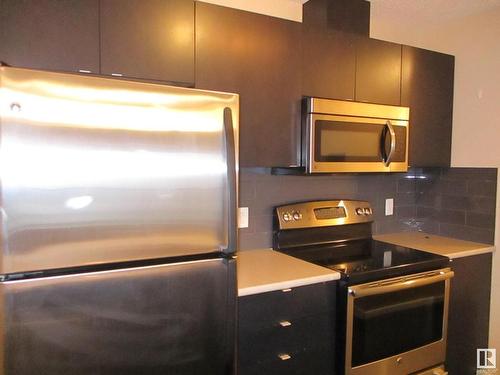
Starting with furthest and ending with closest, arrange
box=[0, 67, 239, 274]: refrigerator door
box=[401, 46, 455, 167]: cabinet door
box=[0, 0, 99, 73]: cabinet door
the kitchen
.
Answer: box=[401, 46, 455, 167]: cabinet door, the kitchen, box=[0, 0, 99, 73]: cabinet door, box=[0, 67, 239, 274]: refrigerator door

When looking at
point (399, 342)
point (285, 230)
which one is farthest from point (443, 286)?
point (285, 230)

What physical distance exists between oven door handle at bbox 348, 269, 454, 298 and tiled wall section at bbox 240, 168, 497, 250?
614mm

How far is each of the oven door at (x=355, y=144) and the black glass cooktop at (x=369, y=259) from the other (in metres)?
0.49

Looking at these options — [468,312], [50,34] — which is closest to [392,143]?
[468,312]

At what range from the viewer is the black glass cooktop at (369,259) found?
1823 millimetres

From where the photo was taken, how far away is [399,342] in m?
1.93

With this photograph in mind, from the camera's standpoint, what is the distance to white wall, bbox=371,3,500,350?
7.46 ft

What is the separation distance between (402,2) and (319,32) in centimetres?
70

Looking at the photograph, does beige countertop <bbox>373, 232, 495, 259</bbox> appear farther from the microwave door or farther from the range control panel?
the microwave door

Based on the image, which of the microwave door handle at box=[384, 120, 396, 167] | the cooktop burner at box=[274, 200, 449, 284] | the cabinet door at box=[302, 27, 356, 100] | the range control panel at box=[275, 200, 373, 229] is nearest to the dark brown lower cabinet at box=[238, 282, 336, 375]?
the cooktop burner at box=[274, 200, 449, 284]

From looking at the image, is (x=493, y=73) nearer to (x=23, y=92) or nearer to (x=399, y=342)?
(x=399, y=342)

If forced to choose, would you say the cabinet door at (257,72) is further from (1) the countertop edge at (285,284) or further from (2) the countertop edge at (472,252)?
(2) the countertop edge at (472,252)

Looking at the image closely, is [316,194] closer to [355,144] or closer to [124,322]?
[355,144]

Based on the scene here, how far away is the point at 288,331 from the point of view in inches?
64.5
